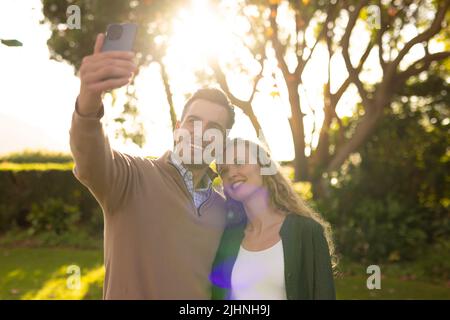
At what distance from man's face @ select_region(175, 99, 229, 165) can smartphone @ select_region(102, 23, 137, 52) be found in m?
1.06

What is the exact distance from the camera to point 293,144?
13.4 metres

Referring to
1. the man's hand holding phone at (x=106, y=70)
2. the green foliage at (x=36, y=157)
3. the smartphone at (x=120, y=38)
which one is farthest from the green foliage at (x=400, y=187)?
the green foliage at (x=36, y=157)

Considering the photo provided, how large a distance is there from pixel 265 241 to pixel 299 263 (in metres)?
0.33

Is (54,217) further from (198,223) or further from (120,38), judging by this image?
(120,38)

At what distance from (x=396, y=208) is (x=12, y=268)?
8.29 meters

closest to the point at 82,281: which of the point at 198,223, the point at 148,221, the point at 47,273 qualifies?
the point at 47,273

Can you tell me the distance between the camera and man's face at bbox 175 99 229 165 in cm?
346

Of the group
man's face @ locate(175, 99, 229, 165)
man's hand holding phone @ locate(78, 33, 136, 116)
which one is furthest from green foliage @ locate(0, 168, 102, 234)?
man's hand holding phone @ locate(78, 33, 136, 116)

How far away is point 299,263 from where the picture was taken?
3.39 meters

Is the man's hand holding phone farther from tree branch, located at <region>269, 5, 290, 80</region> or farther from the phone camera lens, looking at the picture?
tree branch, located at <region>269, 5, 290, 80</region>

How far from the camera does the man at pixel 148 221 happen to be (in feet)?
9.25

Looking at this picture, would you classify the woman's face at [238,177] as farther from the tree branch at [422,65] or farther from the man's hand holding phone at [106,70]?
the tree branch at [422,65]
